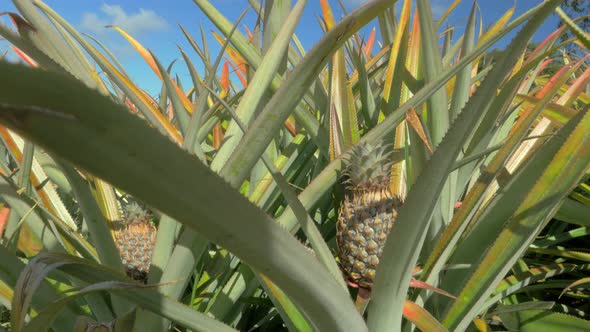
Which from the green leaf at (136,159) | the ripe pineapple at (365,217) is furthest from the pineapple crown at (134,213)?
the green leaf at (136,159)

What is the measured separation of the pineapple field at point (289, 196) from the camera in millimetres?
221

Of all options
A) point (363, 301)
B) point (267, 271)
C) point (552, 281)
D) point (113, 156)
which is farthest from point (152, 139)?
point (552, 281)

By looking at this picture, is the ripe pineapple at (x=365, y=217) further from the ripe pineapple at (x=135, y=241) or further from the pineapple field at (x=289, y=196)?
the ripe pineapple at (x=135, y=241)

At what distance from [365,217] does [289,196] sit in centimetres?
24

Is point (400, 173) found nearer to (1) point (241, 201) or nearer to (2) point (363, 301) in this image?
(2) point (363, 301)

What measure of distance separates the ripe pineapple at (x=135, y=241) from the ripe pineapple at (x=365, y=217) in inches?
14.9

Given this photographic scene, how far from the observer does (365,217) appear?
74 centimetres

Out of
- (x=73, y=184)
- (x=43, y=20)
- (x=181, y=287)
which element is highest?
(x=43, y=20)

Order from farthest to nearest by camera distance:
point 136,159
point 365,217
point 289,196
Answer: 1. point 365,217
2. point 289,196
3. point 136,159

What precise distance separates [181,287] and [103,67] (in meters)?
0.52

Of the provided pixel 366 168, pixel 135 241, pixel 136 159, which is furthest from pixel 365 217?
pixel 136 159

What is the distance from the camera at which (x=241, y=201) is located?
9.9 inches

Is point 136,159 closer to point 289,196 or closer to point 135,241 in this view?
point 289,196

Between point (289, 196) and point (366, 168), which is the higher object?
point (366, 168)
